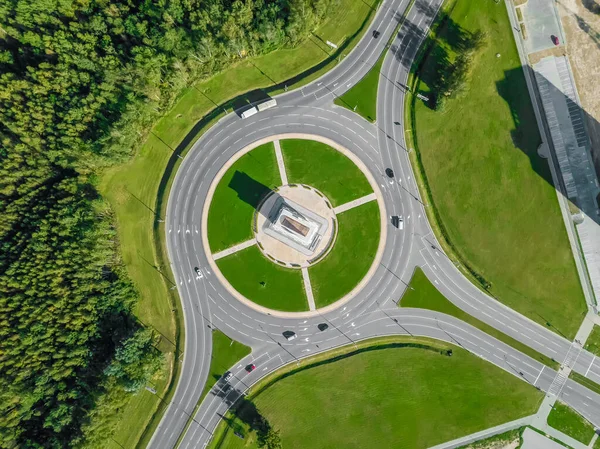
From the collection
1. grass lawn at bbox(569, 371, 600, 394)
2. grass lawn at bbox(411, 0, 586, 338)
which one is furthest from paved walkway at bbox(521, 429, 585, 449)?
grass lawn at bbox(411, 0, 586, 338)

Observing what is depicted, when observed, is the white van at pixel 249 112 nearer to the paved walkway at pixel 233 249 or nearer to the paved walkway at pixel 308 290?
the paved walkway at pixel 233 249

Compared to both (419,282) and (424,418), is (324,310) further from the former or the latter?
(424,418)

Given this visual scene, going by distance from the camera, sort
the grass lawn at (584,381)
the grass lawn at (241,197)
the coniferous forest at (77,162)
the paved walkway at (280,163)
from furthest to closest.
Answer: the paved walkway at (280,163) → the grass lawn at (241,197) → the grass lawn at (584,381) → the coniferous forest at (77,162)

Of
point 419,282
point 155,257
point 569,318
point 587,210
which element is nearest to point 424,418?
point 419,282

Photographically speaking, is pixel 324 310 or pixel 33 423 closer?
pixel 33 423

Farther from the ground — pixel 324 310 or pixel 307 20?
pixel 307 20

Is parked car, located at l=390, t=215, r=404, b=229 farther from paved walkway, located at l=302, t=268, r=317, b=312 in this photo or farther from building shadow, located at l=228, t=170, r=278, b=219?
building shadow, located at l=228, t=170, r=278, b=219

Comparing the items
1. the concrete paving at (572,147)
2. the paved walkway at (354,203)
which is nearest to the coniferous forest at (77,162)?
the paved walkway at (354,203)
